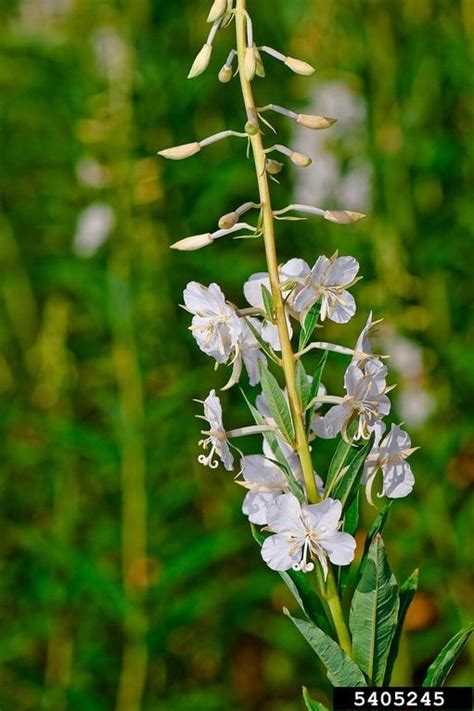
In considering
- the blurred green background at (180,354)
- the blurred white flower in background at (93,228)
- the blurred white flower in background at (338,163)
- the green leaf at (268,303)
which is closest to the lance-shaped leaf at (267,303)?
the green leaf at (268,303)

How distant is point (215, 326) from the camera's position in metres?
1.06

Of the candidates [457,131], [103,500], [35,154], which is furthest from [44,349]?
[457,131]

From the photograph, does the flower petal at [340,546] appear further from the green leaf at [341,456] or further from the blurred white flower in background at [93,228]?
the blurred white flower in background at [93,228]

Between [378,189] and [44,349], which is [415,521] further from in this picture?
[44,349]

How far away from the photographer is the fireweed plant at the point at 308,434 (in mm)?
985

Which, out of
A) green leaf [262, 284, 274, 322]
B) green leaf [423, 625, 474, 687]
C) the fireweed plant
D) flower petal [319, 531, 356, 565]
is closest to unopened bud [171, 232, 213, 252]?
the fireweed plant

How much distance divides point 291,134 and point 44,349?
113cm

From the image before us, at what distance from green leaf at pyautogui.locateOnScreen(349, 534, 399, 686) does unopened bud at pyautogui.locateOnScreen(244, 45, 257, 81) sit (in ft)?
1.52

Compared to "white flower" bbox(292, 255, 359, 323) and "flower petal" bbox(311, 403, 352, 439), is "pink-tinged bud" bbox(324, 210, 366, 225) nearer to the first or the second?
"white flower" bbox(292, 255, 359, 323)

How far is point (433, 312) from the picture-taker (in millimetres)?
2969

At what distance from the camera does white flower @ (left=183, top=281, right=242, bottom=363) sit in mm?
1048

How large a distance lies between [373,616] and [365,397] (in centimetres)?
21

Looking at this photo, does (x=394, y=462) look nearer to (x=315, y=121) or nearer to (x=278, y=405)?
(x=278, y=405)

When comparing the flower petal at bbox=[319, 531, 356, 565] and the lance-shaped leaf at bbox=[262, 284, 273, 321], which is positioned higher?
the lance-shaped leaf at bbox=[262, 284, 273, 321]
